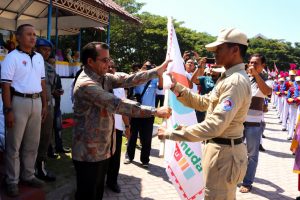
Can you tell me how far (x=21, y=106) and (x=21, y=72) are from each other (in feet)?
1.39

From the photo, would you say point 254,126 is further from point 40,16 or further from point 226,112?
point 40,16

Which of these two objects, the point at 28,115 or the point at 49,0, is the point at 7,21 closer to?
the point at 49,0

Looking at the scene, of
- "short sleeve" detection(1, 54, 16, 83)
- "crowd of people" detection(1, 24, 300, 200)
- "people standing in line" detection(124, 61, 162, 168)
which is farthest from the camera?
"people standing in line" detection(124, 61, 162, 168)

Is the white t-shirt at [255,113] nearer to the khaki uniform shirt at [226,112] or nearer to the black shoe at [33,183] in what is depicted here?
the khaki uniform shirt at [226,112]

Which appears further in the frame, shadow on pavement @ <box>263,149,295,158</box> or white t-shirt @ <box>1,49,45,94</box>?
shadow on pavement @ <box>263,149,295,158</box>

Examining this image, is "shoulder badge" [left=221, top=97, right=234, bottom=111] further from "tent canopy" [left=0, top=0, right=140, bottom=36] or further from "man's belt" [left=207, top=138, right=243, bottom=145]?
"tent canopy" [left=0, top=0, right=140, bottom=36]

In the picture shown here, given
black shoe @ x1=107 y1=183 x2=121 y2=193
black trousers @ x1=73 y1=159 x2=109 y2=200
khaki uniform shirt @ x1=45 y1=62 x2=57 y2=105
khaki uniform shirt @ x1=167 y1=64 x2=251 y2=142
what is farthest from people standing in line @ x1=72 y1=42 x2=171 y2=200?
khaki uniform shirt @ x1=45 y1=62 x2=57 y2=105

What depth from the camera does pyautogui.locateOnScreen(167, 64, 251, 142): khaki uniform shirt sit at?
257 centimetres

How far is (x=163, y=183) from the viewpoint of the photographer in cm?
556

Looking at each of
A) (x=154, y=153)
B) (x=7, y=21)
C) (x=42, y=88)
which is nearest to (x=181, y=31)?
(x=7, y=21)

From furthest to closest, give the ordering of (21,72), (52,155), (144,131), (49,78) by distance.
Answer: (144,131) → (52,155) → (49,78) → (21,72)

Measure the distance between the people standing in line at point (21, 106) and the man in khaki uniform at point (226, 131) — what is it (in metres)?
2.08

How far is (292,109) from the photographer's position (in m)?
10.9

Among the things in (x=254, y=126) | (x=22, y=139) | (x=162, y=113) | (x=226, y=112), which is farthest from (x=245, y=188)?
(x=22, y=139)
